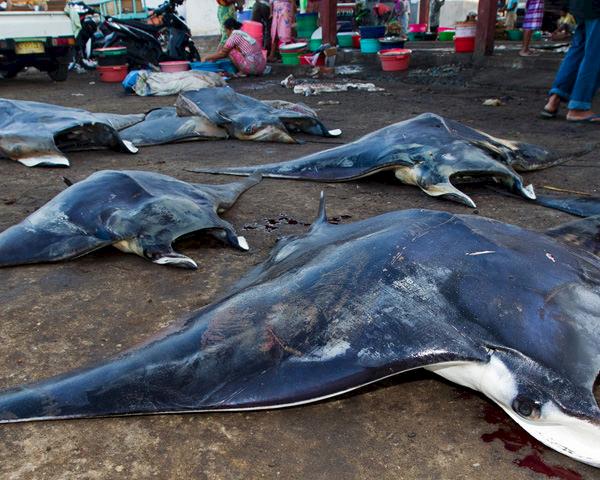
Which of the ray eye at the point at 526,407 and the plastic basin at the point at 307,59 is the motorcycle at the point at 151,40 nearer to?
the plastic basin at the point at 307,59

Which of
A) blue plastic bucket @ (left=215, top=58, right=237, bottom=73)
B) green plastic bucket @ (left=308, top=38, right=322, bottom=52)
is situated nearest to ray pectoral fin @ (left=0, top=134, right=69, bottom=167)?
blue plastic bucket @ (left=215, top=58, right=237, bottom=73)

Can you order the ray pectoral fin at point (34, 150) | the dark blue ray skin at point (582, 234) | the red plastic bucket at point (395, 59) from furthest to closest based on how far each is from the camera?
the red plastic bucket at point (395, 59)
the ray pectoral fin at point (34, 150)
the dark blue ray skin at point (582, 234)

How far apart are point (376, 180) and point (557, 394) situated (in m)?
3.21

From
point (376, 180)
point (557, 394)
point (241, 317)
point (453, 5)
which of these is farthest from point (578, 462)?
point (453, 5)

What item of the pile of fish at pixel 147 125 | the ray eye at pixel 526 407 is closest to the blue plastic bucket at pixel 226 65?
the pile of fish at pixel 147 125

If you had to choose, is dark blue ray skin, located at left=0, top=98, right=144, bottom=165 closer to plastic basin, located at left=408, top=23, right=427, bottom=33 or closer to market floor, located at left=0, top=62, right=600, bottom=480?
market floor, located at left=0, top=62, right=600, bottom=480

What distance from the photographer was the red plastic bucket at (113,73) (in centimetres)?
1195

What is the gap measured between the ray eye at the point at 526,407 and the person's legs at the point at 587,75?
18.1 ft

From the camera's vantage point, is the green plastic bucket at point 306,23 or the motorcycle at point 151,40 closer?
the motorcycle at point 151,40

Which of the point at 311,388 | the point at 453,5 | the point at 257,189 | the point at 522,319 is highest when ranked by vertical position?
the point at 453,5

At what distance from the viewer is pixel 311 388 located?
1.58m

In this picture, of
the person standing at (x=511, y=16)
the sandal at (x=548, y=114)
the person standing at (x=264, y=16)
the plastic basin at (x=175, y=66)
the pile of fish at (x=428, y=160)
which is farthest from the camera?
the person standing at (x=511, y=16)

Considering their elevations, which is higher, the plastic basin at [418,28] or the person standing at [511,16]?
the person standing at [511,16]

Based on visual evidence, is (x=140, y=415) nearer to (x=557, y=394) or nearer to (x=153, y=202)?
(x=557, y=394)
